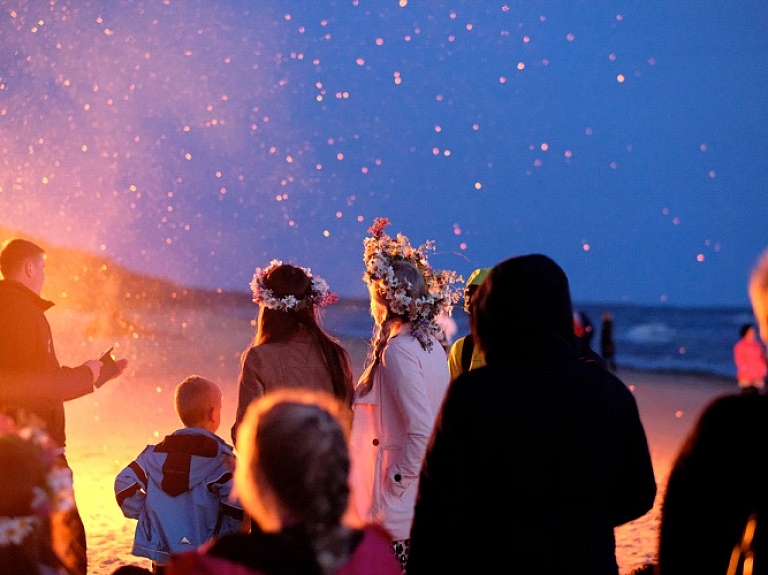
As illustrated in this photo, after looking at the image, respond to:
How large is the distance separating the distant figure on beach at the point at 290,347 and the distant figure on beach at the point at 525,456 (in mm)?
1964

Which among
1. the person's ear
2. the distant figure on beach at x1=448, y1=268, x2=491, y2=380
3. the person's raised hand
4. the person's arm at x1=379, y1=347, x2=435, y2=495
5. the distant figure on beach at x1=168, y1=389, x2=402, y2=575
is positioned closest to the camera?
the distant figure on beach at x1=168, y1=389, x2=402, y2=575

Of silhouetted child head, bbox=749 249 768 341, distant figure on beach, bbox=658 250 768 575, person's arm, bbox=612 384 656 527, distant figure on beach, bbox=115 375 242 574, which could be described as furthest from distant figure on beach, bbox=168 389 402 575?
distant figure on beach, bbox=115 375 242 574

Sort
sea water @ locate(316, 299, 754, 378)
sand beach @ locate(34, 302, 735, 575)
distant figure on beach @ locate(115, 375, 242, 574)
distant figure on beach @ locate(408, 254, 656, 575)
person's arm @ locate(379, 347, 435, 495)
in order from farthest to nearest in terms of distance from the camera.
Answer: sea water @ locate(316, 299, 754, 378) → sand beach @ locate(34, 302, 735, 575) → distant figure on beach @ locate(115, 375, 242, 574) → person's arm @ locate(379, 347, 435, 495) → distant figure on beach @ locate(408, 254, 656, 575)

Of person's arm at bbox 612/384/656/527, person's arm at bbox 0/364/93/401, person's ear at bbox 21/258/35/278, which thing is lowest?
person's arm at bbox 612/384/656/527

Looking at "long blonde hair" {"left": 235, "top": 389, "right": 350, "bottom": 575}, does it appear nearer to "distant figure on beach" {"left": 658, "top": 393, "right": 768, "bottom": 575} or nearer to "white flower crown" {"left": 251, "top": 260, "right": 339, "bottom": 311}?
"distant figure on beach" {"left": 658, "top": 393, "right": 768, "bottom": 575}

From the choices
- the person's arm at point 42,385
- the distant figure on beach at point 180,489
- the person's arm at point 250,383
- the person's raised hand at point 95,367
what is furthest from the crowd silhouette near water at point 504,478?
the person's raised hand at point 95,367

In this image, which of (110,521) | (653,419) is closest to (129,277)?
(653,419)

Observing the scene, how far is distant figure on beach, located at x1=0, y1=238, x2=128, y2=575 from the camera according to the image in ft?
15.2

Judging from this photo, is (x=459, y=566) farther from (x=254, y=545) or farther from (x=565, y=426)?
(x=254, y=545)

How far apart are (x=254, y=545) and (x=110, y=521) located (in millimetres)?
5386

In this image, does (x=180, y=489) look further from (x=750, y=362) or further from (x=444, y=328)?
(x=750, y=362)

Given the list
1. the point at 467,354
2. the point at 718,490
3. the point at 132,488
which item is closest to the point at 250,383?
the point at 132,488

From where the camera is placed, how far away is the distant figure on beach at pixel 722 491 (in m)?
2.10

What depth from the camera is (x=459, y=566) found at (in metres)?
2.45
